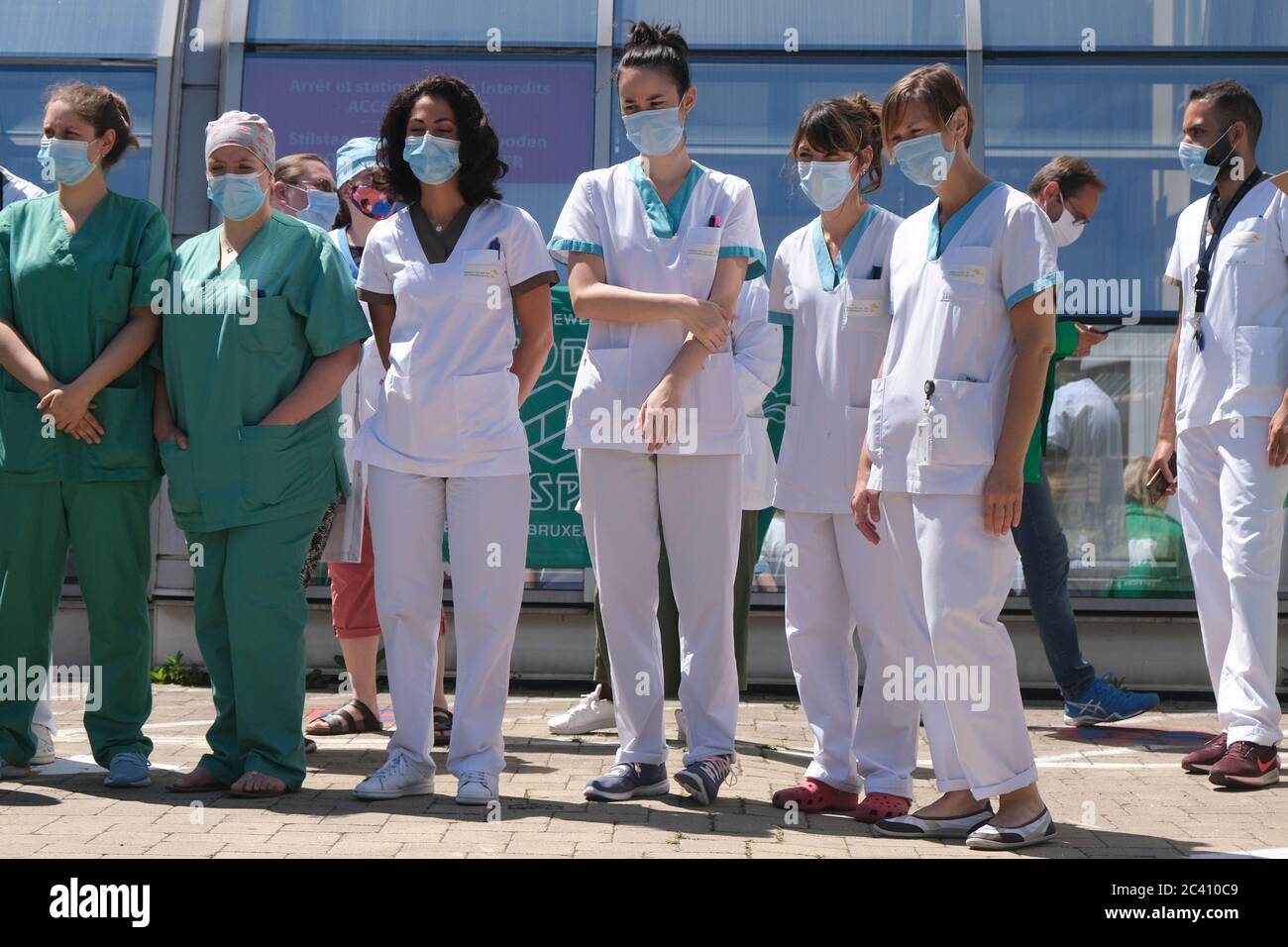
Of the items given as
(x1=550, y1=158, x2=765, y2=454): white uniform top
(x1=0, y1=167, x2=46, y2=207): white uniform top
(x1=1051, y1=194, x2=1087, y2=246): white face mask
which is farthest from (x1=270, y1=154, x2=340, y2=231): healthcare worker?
(x1=1051, y1=194, x2=1087, y2=246): white face mask

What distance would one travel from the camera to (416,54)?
8109 millimetres

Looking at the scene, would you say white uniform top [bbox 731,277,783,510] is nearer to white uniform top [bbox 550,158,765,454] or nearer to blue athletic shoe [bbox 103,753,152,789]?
white uniform top [bbox 550,158,765,454]

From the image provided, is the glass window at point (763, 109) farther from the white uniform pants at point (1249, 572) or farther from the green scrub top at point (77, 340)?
the green scrub top at point (77, 340)

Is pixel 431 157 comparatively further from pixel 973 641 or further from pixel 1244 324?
pixel 1244 324

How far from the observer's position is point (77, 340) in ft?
16.8

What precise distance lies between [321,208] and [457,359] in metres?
1.79

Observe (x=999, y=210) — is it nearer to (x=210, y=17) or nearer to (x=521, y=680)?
(x=521, y=680)

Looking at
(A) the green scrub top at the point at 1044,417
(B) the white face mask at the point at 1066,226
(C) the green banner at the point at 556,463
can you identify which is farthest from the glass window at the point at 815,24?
(A) the green scrub top at the point at 1044,417

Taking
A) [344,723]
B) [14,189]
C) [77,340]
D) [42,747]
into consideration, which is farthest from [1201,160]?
[42,747]

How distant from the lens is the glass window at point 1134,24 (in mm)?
7938

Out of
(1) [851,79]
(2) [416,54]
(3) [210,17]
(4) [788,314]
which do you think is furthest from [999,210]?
(3) [210,17]

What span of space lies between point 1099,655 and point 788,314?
11.1 feet

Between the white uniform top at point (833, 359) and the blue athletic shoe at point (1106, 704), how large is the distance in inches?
91.2

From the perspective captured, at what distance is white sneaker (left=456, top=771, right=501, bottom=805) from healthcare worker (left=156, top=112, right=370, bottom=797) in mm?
526
